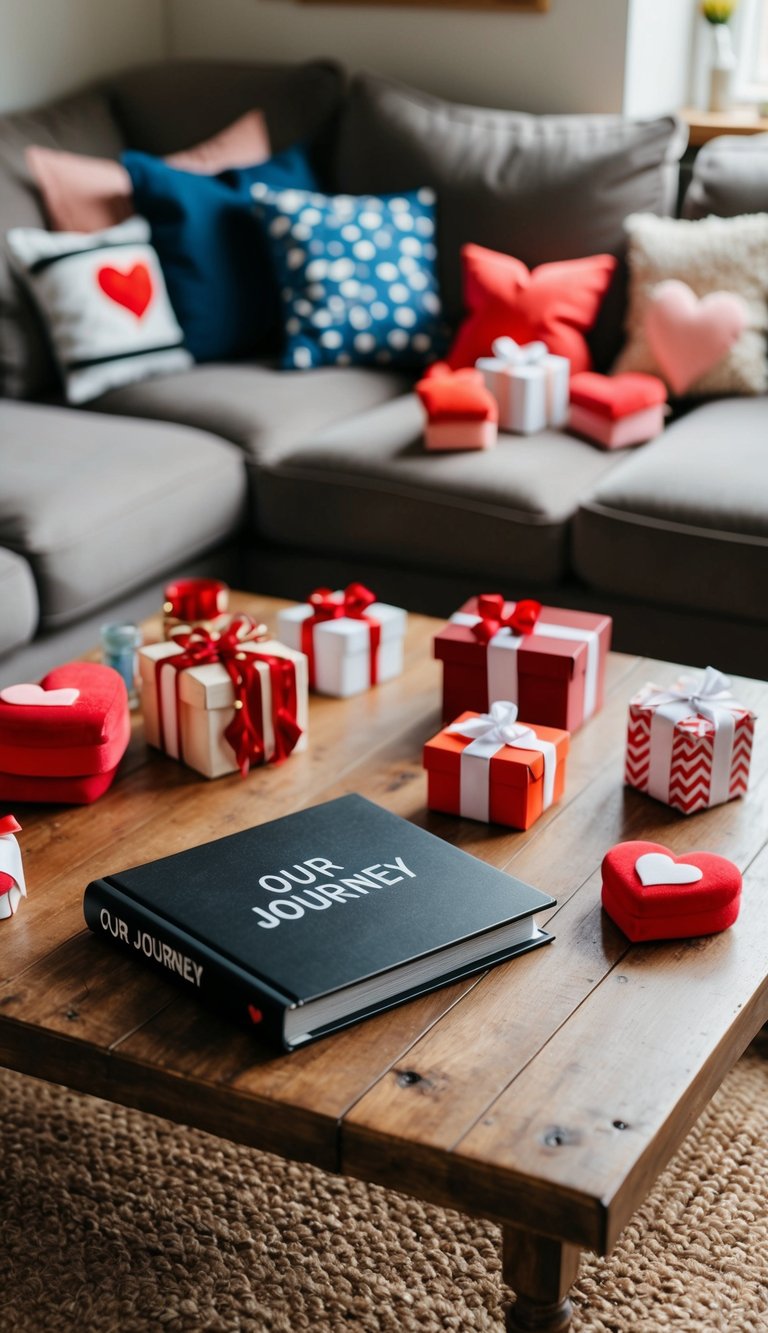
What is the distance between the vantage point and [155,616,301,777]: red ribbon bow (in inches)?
60.5

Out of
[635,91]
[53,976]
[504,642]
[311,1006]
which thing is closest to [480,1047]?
[311,1006]

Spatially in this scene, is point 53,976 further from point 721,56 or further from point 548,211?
point 721,56

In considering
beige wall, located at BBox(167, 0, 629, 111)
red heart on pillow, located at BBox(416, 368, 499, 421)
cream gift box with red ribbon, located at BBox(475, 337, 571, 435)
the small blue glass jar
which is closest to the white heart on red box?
the small blue glass jar

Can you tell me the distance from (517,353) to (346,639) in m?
1.10

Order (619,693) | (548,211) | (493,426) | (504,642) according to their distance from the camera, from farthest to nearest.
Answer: (548,211)
(493,426)
(619,693)
(504,642)

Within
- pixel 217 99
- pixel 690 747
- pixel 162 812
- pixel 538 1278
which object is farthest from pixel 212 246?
pixel 538 1278

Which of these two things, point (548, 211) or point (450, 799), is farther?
point (548, 211)

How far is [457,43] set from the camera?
10.6 ft

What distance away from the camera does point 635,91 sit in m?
3.10

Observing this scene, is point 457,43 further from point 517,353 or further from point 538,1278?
point 538,1278

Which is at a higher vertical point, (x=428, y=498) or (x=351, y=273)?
(x=351, y=273)

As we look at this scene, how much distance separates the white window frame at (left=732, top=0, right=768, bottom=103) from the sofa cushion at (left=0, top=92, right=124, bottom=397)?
4.91ft

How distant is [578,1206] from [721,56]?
9.50 feet

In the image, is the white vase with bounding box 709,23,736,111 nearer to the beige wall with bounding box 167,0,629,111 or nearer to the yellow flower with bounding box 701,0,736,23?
the yellow flower with bounding box 701,0,736,23
